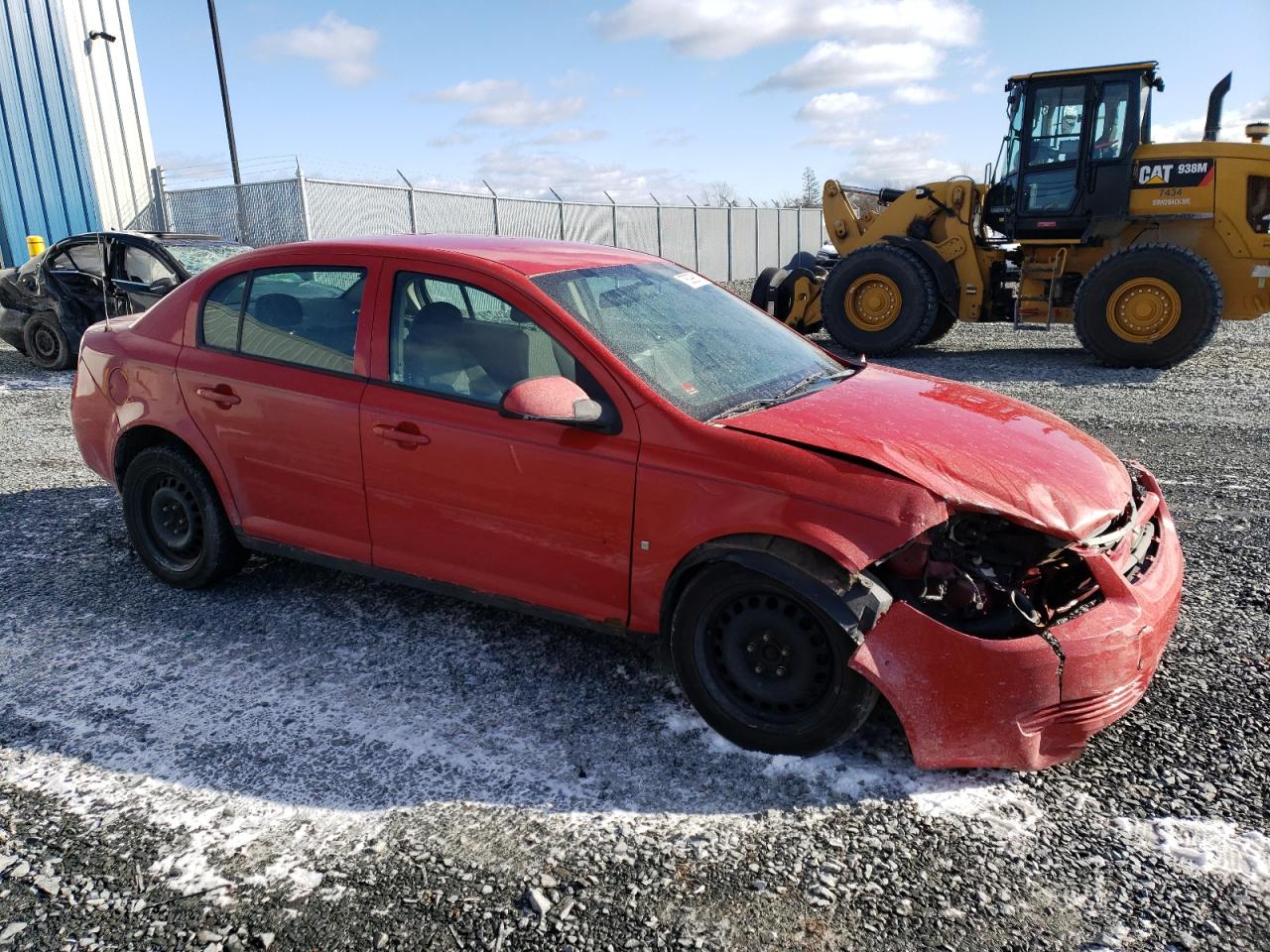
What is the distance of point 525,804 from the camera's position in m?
2.76

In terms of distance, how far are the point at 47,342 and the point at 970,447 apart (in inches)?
459

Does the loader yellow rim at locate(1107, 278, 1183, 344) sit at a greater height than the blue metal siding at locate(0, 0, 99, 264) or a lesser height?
lesser

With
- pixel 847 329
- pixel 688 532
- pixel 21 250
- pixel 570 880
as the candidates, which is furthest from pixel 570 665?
pixel 21 250

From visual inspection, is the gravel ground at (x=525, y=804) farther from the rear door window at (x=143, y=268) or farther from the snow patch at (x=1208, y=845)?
the rear door window at (x=143, y=268)

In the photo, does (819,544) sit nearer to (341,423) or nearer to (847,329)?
(341,423)

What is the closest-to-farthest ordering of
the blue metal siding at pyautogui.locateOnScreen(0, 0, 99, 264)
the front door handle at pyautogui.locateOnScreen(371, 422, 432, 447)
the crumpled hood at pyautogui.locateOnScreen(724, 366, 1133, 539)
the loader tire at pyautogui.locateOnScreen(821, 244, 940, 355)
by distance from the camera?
the crumpled hood at pyautogui.locateOnScreen(724, 366, 1133, 539) → the front door handle at pyautogui.locateOnScreen(371, 422, 432, 447) → the loader tire at pyautogui.locateOnScreen(821, 244, 940, 355) → the blue metal siding at pyautogui.locateOnScreen(0, 0, 99, 264)

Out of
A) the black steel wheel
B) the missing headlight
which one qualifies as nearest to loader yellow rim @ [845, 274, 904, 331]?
the missing headlight

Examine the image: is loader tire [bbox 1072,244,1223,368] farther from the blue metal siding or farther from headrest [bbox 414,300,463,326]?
the blue metal siding

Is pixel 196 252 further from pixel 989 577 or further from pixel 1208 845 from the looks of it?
pixel 1208 845

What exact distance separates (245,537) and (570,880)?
97.8 inches

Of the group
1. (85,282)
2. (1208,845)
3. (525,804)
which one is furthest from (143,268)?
(1208,845)

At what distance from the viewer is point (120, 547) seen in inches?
199

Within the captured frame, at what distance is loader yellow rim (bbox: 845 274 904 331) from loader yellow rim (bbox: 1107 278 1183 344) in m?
2.46

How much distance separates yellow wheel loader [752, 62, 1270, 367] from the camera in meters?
10.1
